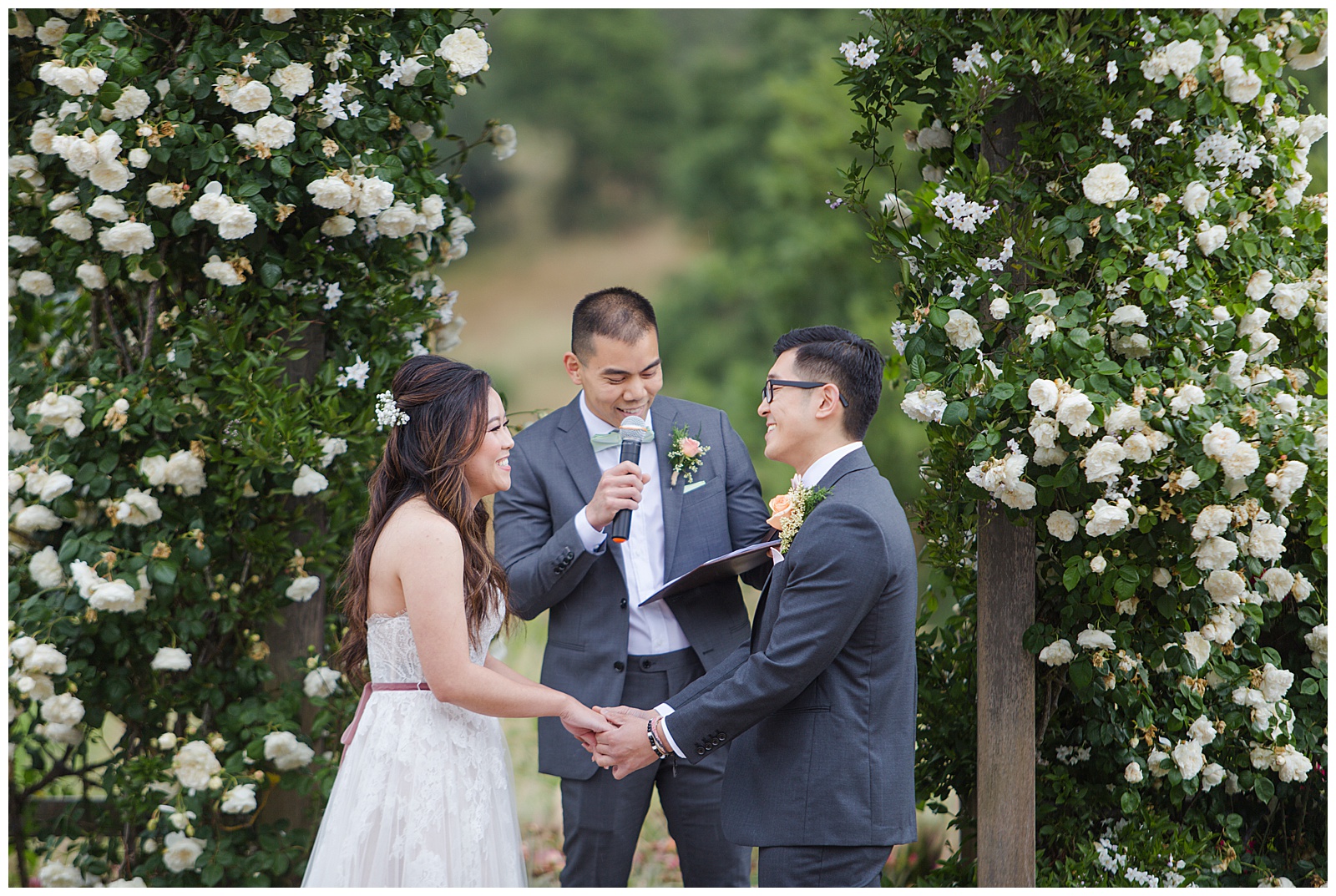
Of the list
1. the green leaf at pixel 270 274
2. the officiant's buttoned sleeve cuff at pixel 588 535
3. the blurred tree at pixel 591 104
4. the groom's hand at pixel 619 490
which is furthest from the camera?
the blurred tree at pixel 591 104

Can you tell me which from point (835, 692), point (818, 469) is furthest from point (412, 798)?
point (818, 469)

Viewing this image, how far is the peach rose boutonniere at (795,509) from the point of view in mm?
2287

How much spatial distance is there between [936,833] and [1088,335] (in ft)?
8.68

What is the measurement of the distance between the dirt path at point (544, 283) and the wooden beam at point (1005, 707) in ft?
32.0

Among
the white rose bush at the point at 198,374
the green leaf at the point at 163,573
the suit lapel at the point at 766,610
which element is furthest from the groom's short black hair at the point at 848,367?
the green leaf at the point at 163,573

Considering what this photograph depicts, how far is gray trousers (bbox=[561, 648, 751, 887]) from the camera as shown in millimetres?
2795

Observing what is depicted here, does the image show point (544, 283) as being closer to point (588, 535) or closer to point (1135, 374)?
point (588, 535)

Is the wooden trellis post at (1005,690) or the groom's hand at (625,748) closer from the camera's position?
the groom's hand at (625,748)

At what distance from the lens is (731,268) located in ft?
31.2

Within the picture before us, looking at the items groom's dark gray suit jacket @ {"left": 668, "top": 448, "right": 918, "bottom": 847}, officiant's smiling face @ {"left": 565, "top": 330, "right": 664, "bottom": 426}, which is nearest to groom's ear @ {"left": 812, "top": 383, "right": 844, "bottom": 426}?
groom's dark gray suit jacket @ {"left": 668, "top": 448, "right": 918, "bottom": 847}

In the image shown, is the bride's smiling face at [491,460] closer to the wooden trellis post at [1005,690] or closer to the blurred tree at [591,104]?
the wooden trellis post at [1005,690]

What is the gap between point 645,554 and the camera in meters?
2.93

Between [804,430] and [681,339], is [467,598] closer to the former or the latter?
[804,430]

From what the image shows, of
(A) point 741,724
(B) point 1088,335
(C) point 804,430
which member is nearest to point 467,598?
(A) point 741,724
